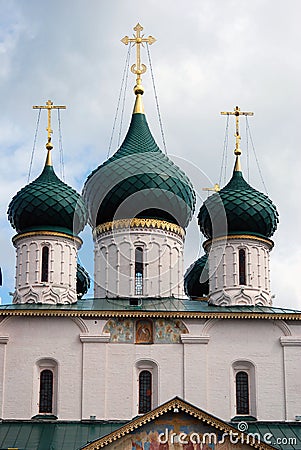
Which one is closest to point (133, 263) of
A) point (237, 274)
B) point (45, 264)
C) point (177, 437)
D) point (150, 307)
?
point (150, 307)

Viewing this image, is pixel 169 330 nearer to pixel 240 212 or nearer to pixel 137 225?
pixel 137 225

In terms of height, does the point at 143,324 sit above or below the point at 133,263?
below

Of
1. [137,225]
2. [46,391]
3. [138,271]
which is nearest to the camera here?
[46,391]

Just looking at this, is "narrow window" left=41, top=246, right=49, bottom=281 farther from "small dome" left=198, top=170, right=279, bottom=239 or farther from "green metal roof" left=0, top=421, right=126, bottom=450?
"small dome" left=198, top=170, right=279, bottom=239

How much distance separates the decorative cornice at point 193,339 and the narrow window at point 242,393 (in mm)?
1113

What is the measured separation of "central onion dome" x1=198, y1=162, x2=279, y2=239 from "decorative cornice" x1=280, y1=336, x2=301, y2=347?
10.5 feet

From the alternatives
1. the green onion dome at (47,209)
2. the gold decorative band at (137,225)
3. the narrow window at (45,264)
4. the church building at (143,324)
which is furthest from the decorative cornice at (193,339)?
the green onion dome at (47,209)

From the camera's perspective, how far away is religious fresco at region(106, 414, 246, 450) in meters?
20.6

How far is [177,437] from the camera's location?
20.7 m

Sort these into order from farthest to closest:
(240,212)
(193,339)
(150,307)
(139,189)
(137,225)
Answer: (139,189)
(137,225)
(240,212)
(150,307)
(193,339)

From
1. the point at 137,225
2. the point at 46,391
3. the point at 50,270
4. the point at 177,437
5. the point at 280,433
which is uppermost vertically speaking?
the point at 137,225

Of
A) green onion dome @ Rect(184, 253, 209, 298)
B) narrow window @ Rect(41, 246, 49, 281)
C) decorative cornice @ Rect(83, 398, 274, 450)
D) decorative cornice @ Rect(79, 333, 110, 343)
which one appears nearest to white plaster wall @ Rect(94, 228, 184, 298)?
narrow window @ Rect(41, 246, 49, 281)

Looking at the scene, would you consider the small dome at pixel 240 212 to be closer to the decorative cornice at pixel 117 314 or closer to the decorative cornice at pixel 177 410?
the decorative cornice at pixel 117 314

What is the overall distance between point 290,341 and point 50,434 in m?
5.96
